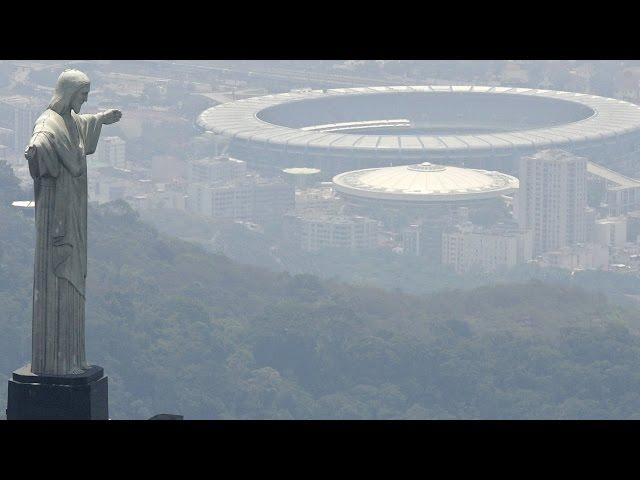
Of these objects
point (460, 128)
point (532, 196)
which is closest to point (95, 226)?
point (532, 196)

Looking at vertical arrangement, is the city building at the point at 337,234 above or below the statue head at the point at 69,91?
below

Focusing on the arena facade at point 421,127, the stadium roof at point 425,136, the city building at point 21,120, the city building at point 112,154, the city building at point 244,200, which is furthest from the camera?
the city building at point 21,120

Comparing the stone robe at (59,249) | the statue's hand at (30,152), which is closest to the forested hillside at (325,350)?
the stone robe at (59,249)

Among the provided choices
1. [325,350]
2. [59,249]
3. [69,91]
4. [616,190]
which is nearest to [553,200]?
[616,190]

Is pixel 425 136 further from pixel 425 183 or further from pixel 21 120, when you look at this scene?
pixel 21 120

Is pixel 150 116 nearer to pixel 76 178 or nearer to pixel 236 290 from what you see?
pixel 236 290

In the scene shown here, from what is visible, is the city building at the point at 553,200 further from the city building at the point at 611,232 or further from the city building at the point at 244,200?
the city building at the point at 244,200
